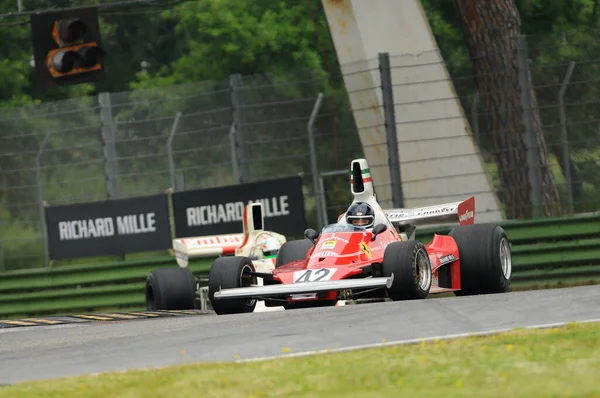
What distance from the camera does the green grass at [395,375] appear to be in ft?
21.8

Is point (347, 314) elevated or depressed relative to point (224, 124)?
depressed

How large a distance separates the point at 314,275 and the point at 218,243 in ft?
12.7

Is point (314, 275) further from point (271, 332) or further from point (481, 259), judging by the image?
point (271, 332)

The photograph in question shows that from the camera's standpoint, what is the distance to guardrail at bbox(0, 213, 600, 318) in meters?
15.5

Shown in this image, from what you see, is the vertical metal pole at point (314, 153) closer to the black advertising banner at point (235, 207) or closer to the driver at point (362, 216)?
the black advertising banner at point (235, 207)

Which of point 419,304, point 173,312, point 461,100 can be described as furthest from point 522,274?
point 419,304

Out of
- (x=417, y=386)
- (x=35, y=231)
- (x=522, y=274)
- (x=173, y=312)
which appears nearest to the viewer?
(x=417, y=386)

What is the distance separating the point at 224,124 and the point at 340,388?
10.5 metres

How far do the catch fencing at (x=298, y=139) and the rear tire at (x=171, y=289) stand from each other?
2187mm

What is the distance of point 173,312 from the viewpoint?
14531mm

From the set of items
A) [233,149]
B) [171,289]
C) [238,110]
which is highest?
[238,110]

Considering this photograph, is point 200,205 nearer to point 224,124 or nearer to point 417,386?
point 224,124

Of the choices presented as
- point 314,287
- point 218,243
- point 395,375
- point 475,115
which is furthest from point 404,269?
point 475,115

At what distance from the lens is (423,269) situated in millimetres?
12336
